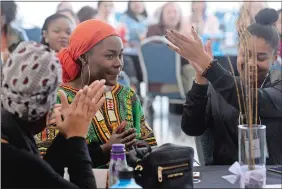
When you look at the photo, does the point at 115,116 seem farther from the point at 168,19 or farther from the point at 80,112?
the point at 168,19

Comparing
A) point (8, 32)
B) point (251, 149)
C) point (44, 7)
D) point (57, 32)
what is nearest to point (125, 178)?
point (251, 149)

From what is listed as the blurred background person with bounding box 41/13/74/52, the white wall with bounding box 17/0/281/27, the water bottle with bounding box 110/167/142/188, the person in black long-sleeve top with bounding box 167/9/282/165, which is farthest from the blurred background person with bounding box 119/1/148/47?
the water bottle with bounding box 110/167/142/188

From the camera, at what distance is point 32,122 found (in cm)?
188

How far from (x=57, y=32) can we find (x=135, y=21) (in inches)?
151

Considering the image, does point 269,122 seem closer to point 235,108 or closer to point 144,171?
point 235,108

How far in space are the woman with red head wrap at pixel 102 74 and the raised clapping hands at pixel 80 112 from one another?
632 mm

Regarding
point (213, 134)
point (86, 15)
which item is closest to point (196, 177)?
point (213, 134)

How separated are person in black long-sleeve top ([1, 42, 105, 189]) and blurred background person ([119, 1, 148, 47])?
6.46 meters

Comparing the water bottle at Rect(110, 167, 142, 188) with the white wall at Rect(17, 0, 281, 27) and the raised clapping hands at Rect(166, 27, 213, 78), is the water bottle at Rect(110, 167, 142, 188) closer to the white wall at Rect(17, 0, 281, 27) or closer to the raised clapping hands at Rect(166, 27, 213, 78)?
the raised clapping hands at Rect(166, 27, 213, 78)

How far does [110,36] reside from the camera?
2.76 m

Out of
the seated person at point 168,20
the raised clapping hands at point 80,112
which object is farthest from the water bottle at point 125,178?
the seated person at point 168,20

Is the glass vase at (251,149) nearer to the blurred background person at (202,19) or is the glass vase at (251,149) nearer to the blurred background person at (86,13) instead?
the blurred background person at (86,13)

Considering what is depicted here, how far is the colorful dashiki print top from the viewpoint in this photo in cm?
268

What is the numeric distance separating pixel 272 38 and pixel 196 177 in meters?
1.09
